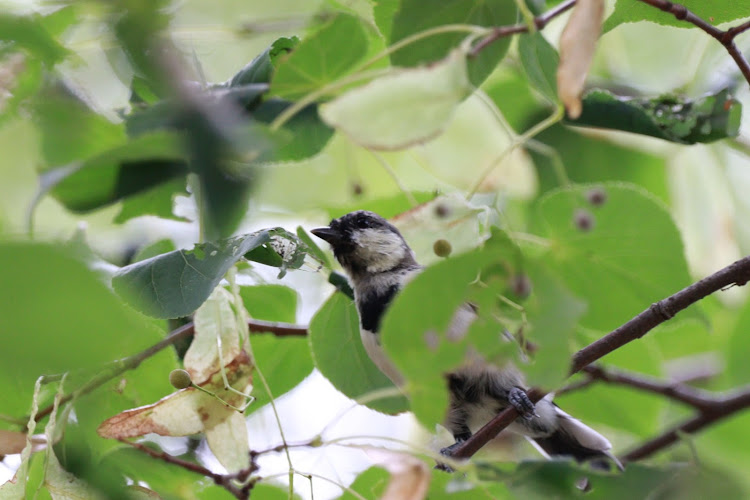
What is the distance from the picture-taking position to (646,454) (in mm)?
2230

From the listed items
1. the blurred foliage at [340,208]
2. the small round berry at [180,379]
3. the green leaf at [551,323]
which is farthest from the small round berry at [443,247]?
the green leaf at [551,323]

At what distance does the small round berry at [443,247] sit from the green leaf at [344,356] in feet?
0.96

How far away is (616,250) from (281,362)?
76 cm

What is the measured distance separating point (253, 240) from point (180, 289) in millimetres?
137

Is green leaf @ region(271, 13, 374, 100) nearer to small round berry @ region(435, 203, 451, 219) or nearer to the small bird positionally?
small round berry @ region(435, 203, 451, 219)

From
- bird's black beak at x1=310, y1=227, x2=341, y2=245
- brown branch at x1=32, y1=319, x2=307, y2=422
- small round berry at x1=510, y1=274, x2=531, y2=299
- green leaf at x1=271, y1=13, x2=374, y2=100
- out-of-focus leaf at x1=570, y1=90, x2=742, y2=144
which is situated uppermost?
green leaf at x1=271, y1=13, x2=374, y2=100

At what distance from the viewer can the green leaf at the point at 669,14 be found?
1359 mm

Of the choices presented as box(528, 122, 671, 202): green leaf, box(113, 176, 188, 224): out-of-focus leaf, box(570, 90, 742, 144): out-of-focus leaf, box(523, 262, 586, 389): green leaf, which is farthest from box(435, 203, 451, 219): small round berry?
box(528, 122, 671, 202): green leaf

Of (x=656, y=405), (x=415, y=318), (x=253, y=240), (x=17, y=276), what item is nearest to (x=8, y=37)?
(x=17, y=276)

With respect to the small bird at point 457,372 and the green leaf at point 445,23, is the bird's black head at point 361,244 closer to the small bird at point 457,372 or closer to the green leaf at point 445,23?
the small bird at point 457,372

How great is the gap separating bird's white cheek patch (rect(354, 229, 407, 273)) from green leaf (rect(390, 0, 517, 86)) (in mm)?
856

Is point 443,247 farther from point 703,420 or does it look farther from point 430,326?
point 703,420

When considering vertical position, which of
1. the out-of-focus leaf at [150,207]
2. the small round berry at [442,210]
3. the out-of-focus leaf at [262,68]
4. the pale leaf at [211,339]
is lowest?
the pale leaf at [211,339]

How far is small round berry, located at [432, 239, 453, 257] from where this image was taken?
4.72ft
